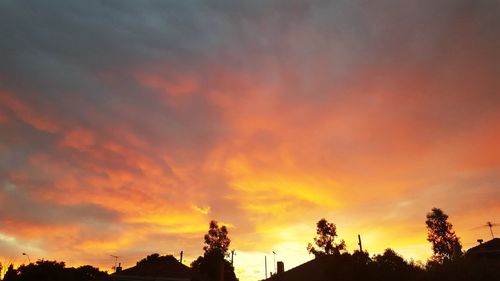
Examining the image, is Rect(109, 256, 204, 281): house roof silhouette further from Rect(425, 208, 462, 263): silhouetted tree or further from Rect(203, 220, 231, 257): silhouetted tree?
Rect(425, 208, 462, 263): silhouetted tree

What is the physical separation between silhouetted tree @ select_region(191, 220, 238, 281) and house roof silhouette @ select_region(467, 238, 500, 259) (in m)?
49.0

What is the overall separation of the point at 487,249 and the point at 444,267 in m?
22.3

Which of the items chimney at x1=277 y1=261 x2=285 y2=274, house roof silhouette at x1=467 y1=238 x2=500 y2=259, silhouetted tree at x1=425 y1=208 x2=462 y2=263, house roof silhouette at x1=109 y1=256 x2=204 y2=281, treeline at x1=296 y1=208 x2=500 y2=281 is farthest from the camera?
silhouetted tree at x1=425 y1=208 x2=462 y2=263

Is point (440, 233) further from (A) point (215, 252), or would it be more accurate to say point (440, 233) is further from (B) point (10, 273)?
(B) point (10, 273)

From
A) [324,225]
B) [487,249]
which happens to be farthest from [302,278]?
[487,249]

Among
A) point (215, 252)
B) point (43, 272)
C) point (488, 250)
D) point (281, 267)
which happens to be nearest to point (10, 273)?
point (43, 272)

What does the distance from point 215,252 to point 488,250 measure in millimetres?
52252

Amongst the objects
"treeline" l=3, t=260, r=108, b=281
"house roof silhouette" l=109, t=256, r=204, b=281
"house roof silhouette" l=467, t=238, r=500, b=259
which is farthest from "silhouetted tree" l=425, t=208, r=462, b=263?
"treeline" l=3, t=260, r=108, b=281

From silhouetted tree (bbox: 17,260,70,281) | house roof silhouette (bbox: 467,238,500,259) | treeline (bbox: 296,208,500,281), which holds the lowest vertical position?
treeline (bbox: 296,208,500,281)

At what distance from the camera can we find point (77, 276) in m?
96.8

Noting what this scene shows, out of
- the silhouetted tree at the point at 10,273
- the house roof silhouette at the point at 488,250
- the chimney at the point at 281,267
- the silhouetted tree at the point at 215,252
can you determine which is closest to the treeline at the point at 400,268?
the chimney at the point at 281,267

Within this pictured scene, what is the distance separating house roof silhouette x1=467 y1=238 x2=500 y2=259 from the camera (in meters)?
48.0

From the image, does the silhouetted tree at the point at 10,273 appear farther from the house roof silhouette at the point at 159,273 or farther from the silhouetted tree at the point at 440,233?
the silhouetted tree at the point at 440,233

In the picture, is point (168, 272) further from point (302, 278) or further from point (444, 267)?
point (444, 267)
